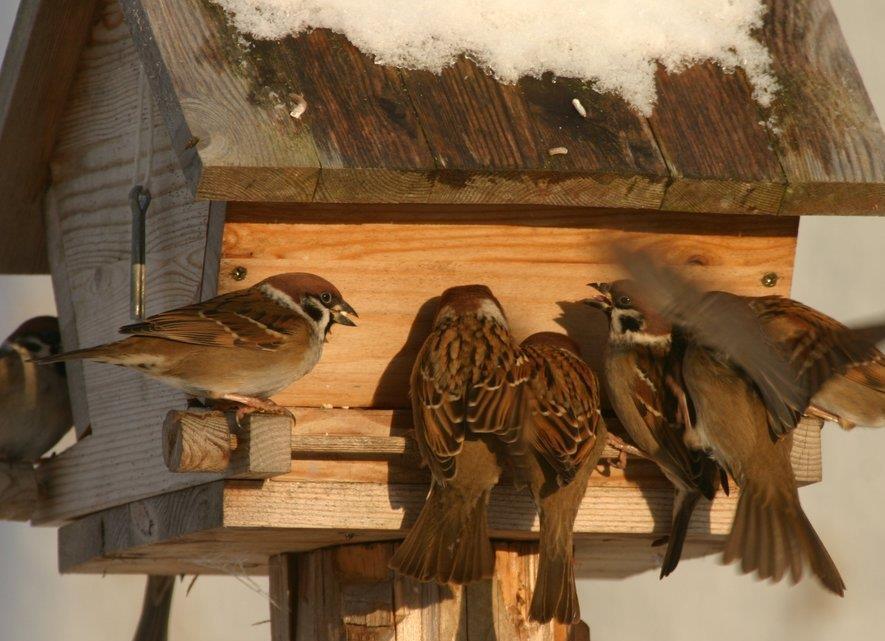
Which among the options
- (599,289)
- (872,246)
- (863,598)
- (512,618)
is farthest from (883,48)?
(512,618)

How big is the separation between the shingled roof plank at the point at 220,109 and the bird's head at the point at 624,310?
837 millimetres

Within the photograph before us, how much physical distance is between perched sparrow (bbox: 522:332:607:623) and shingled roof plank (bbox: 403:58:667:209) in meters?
0.40

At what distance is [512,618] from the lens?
138 inches

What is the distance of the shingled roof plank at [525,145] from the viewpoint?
9.67ft

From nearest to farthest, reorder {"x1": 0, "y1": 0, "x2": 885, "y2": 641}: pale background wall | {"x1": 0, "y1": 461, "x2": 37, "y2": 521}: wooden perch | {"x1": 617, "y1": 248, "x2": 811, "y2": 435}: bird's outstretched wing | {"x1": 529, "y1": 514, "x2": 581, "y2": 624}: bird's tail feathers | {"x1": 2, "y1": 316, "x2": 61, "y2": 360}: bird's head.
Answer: {"x1": 617, "y1": 248, "x2": 811, "y2": 435}: bird's outstretched wing < {"x1": 529, "y1": 514, "x2": 581, "y2": 624}: bird's tail feathers < {"x1": 0, "y1": 461, "x2": 37, "y2": 521}: wooden perch < {"x1": 2, "y1": 316, "x2": 61, "y2": 360}: bird's head < {"x1": 0, "y1": 0, "x2": 885, "y2": 641}: pale background wall

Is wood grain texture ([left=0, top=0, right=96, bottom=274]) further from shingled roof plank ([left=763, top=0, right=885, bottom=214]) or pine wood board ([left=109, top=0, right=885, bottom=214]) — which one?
shingled roof plank ([left=763, top=0, right=885, bottom=214])

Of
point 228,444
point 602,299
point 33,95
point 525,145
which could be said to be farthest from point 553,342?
point 33,95

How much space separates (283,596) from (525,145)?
4.47ft

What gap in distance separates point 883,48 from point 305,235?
104 inches

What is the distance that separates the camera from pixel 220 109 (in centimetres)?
287

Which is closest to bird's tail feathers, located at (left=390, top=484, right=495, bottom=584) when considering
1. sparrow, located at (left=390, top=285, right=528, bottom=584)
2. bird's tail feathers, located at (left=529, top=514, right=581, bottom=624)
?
sparrow, located at (left=390, top=285, right=528, bottom=584)

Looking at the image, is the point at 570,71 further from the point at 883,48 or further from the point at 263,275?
the point at 883,48

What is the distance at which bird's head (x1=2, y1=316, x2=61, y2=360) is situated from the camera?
15.1 ft

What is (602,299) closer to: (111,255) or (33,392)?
(111,255)
